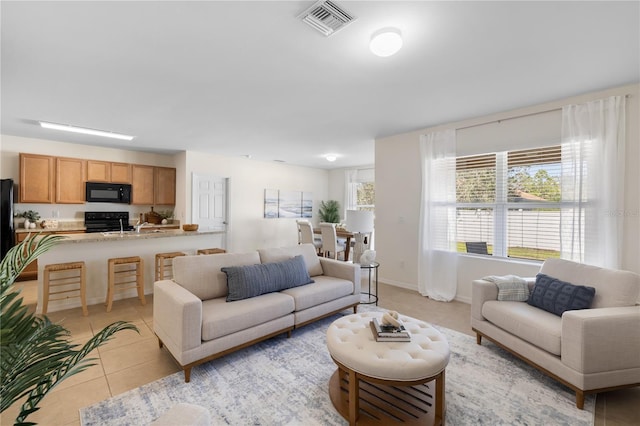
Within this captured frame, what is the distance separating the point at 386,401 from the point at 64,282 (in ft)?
13.0

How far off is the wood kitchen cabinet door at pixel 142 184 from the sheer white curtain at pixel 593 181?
22.5 ft

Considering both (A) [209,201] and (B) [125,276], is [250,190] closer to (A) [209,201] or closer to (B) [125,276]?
(A) [209,201]

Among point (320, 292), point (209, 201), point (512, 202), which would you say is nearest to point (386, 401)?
point (320, 292)

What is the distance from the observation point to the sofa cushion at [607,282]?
208 cm

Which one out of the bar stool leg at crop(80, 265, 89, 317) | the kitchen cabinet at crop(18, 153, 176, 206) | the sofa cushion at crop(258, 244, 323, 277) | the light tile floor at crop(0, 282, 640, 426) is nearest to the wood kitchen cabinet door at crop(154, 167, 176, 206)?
the kitchen cabinet at crop(18, 153, 176, 206)

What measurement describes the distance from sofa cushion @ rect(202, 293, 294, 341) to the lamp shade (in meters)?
1.65

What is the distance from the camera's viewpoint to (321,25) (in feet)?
6.17

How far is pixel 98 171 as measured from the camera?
17.8ft

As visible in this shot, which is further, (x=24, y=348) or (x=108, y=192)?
(x=108, y=192)

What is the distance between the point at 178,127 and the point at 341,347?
395 cm

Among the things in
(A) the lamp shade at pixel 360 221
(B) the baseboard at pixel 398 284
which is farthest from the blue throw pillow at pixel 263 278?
(B) the baseboard at pixel 398 284

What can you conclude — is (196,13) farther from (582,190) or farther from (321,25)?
(582,190)

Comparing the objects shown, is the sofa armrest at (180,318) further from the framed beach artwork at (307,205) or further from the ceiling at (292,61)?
the framed beach artwork at (307,205)

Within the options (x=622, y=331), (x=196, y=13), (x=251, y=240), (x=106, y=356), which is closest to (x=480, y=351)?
(x=622, y=331)
